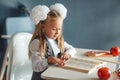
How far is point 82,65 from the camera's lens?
1.42 m

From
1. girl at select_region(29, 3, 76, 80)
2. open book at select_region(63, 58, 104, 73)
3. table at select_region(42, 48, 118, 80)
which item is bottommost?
table at select_region(42, 48, 118, 80)

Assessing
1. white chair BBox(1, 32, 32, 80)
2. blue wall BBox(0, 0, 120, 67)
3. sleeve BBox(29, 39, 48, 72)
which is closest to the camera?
sleeve BBox(29, 39, 48, 72)

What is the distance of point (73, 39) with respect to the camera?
3504 mm

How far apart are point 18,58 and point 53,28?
0.98 feet

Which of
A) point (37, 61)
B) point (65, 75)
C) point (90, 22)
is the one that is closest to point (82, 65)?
point (65, 75)

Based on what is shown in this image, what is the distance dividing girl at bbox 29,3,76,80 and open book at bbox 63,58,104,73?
0.18ft

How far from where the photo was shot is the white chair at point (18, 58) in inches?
63.6

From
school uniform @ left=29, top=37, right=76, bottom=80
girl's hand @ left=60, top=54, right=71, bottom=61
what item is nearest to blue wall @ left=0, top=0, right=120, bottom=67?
school uniform @ left=29, top=37, right=76, bottom=80

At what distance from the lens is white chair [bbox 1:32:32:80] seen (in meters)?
1.62

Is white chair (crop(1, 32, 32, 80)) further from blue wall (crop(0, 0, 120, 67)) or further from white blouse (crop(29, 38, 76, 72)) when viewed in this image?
blue wall (crop(0, 0, 120, 67))

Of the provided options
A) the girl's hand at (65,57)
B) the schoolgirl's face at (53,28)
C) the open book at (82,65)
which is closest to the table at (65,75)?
the open book at (82,65)

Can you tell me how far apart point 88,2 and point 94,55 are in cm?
182

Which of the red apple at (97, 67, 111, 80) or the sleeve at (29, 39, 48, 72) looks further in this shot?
the sleeve at (29, 39, 48, 72)

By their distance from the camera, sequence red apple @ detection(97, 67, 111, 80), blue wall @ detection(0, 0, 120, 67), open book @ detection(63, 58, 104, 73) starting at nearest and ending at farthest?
red apple @ detection(97, 67, 111, 80) → open book @ detection(63, 58, 104, 73) → blue wall @ detection(0, 0, 120, 67)
